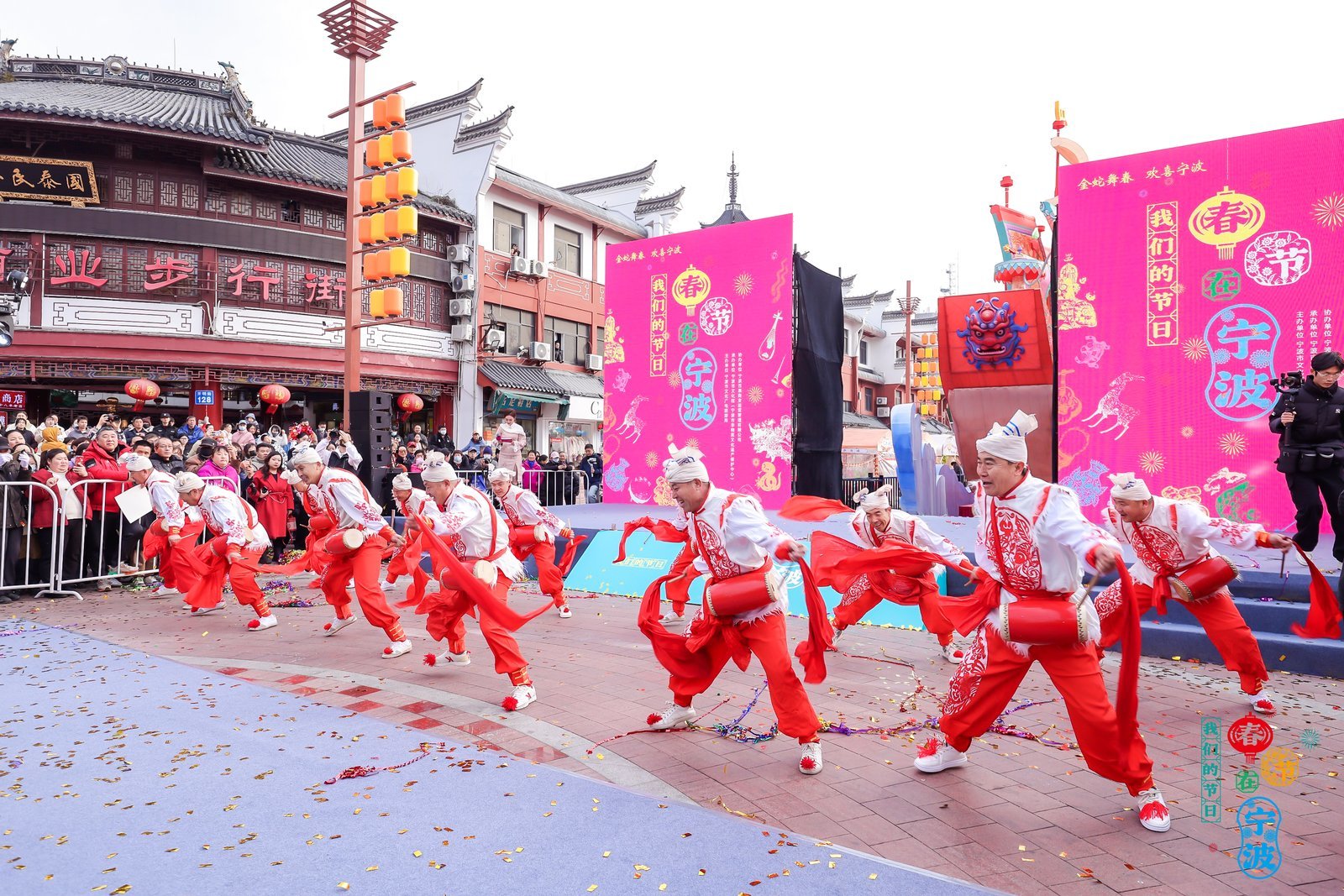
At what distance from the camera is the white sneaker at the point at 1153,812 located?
295 cm

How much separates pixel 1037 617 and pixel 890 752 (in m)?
1.10

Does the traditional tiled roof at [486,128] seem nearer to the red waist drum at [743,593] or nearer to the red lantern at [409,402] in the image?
the red lantern at [409,402]

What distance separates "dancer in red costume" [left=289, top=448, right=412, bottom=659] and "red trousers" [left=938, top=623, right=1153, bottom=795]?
3983 millimetres

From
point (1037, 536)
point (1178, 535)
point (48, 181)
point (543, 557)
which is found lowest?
point (543, 557)

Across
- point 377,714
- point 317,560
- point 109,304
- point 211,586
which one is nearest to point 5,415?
point 109,304

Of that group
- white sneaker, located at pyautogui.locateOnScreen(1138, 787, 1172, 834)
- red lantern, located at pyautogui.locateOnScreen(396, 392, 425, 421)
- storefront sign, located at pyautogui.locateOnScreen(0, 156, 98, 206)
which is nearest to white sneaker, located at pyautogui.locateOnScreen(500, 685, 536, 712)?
white sneaker, located at pyautogui.locateOnScreen(1138, 787, 1172, 834)

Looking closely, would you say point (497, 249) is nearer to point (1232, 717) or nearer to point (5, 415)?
point (5, 415)

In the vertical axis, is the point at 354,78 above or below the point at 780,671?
above

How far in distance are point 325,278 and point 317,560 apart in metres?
12.9

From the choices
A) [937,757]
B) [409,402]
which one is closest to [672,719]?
[937,757]

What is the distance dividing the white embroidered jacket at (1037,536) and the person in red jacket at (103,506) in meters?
8.70

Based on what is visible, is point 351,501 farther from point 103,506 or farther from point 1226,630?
point 1226,630

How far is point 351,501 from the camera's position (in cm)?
595

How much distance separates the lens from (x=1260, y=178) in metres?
8.12
